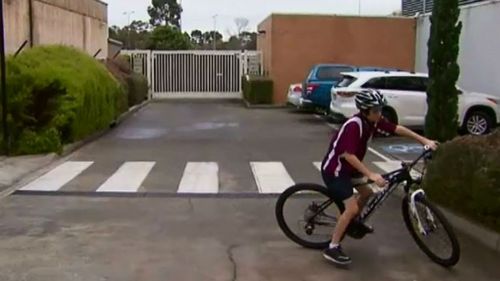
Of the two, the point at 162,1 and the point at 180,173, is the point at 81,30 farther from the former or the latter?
the point at 162,1

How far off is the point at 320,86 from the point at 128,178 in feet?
44.2

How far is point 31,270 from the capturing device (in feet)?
21.5

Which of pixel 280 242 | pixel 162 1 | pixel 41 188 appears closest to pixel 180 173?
pixel 41 188

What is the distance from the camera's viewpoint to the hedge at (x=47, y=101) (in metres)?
14.9

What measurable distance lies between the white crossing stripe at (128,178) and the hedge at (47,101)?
2170 mm

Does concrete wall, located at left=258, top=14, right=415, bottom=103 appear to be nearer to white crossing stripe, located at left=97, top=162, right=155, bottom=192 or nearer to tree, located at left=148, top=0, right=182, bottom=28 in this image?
white crossing stripe, located at left=97, top=162, right=155, bottom=192

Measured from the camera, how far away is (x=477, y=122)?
19312 mm

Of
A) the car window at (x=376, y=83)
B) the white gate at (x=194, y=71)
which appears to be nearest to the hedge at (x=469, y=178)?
the car window at (x=376, y=83)

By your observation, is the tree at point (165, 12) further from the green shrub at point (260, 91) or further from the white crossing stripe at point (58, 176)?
the white crossing stripe at point (58, 176)

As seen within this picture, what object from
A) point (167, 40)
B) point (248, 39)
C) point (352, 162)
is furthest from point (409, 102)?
point (248, 39)

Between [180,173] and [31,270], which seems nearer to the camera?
[31,270]

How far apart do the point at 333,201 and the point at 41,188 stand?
5.55m

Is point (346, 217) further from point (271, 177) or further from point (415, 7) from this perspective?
point (415, 7)

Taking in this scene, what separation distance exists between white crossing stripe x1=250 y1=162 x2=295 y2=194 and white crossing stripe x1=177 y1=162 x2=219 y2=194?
685 millimetres
